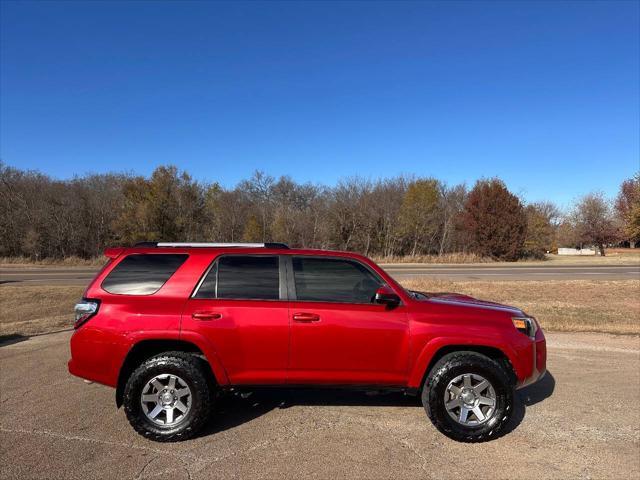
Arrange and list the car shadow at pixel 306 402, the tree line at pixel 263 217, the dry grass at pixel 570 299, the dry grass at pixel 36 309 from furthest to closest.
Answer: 1. the tree line at pixel 263 217
2. the dry grass at pixel 570 299
3. the dry grass at pixel 36 309
4. the car shadow at pixel 306 402

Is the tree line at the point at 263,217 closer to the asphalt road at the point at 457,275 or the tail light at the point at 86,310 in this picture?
the asphalt road at the point at 457,275

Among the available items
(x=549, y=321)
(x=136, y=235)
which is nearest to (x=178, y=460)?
(x=549, y=321)

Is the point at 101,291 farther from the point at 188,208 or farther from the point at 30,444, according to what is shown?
the point at 188,208

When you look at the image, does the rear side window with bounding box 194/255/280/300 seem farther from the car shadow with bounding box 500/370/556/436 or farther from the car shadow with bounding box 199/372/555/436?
the car shadow with bounding box 500/370/556/436

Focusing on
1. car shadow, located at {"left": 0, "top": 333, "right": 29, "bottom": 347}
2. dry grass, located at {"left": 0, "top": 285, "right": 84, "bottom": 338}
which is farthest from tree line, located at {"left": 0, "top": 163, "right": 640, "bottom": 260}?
car shadow, located at {"left": 0, "top": 333, "right": 29, "bottom": 347}

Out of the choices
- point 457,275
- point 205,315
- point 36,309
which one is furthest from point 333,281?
point 457,275

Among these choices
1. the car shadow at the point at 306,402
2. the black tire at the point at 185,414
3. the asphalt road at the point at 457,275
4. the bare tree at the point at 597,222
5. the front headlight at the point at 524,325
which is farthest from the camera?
the bare tree at the point at 597,222

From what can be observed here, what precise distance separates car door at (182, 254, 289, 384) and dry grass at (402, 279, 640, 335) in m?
7.21

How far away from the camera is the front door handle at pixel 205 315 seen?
4012mm

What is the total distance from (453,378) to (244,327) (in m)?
1.98

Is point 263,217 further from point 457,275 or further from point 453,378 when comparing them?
point 453,378

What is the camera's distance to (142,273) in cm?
424

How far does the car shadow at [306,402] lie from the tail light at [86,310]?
145 centimetres

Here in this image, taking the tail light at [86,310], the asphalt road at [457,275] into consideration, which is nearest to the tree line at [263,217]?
the asphalt road at [457,275]
